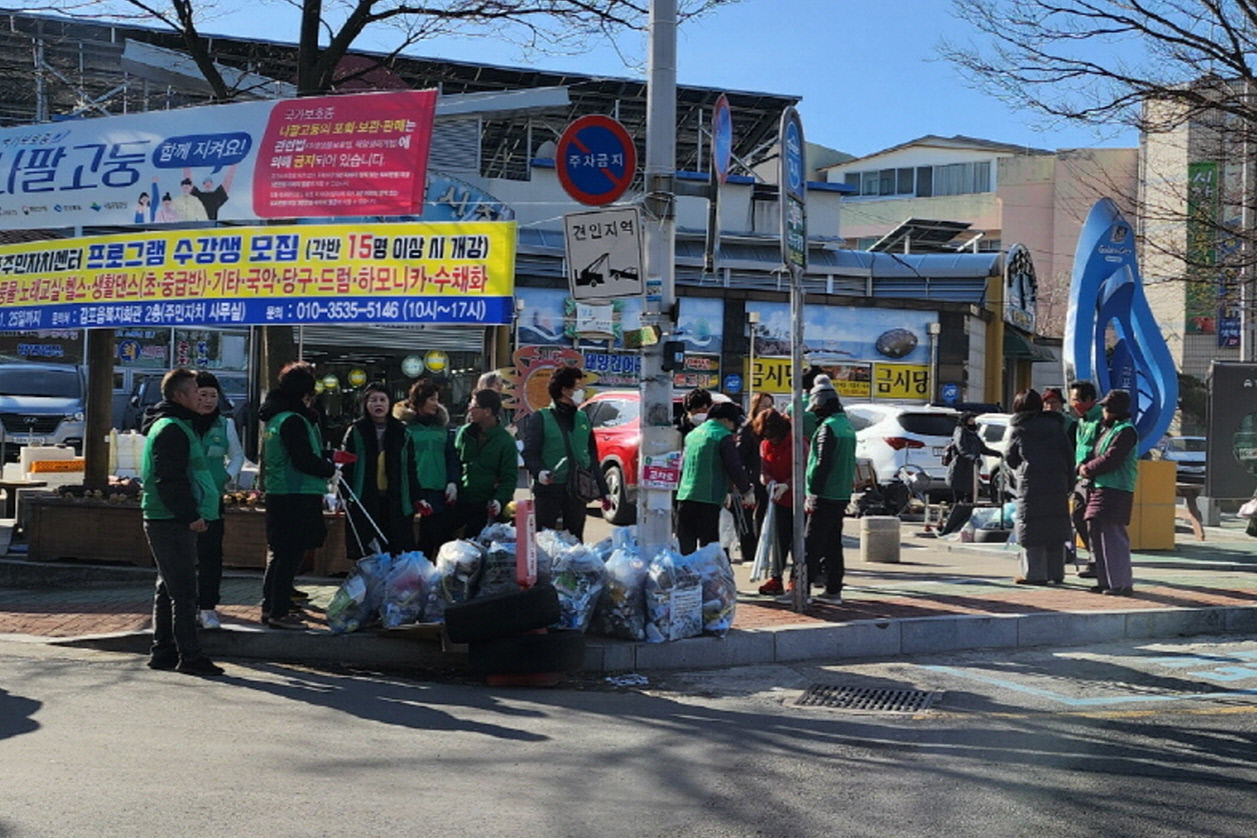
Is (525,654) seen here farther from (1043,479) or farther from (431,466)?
(1043,479)

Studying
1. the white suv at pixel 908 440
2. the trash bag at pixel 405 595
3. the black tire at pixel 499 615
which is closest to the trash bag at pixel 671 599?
the black tire at pixel 499 615

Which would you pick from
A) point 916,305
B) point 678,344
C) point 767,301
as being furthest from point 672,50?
point 916,305

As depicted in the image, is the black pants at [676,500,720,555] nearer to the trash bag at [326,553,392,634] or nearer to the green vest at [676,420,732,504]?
the green vest at [676,420,732,504]

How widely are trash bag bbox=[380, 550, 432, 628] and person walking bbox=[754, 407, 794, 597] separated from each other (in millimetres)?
3298

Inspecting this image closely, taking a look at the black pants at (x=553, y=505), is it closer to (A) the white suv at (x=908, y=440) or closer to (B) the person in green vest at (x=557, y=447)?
(B) the person in green vest at (x=557, y=447)

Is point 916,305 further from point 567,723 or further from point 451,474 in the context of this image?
point 567,723

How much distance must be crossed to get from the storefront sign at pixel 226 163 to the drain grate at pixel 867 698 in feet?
19.2

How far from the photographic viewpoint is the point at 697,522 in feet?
34.8

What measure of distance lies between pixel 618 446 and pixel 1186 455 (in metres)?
18.9

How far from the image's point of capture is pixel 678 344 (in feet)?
30.7

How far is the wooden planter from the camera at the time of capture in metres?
12.0

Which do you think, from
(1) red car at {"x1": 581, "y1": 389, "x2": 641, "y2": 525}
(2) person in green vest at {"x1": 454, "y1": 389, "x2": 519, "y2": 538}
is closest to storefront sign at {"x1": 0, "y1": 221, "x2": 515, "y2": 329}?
(2) person in green vest at {"x1": 454, "y1": 389, "x2": 519, "y2": 538}

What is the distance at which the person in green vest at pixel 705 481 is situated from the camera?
10.5m

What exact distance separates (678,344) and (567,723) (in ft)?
10.7
